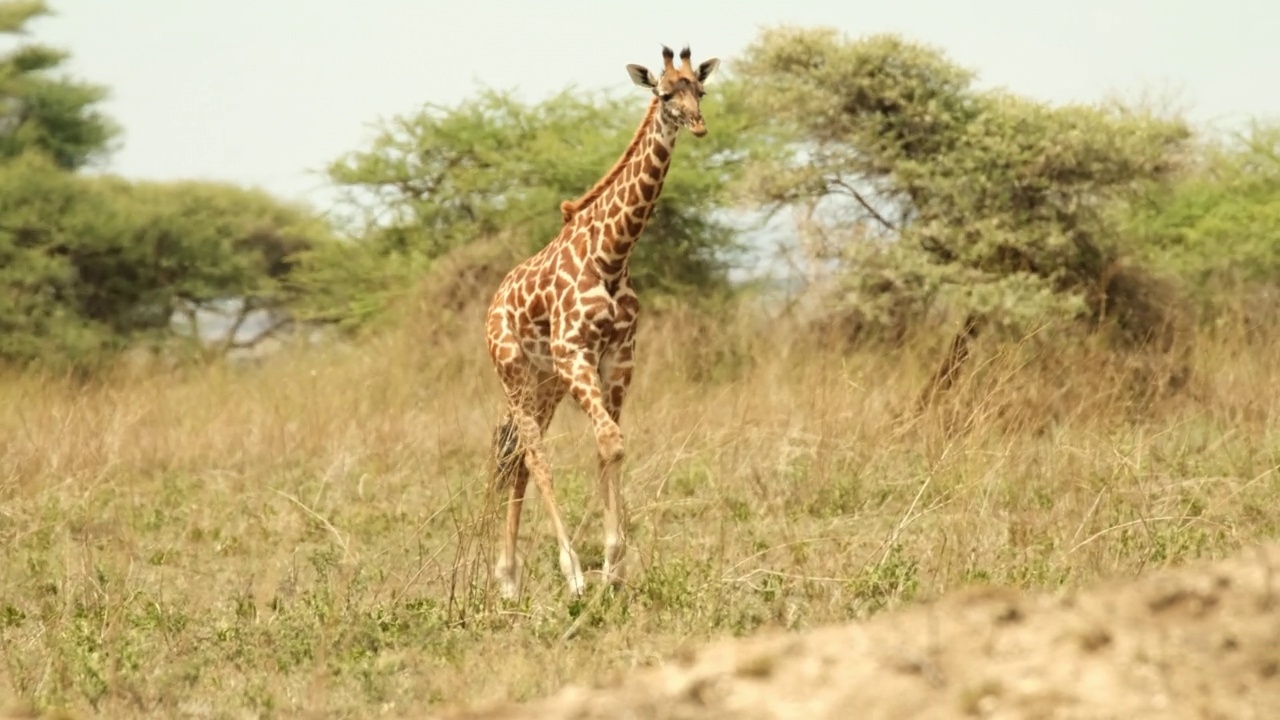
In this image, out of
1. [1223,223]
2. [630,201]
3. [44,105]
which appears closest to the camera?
[630,201]

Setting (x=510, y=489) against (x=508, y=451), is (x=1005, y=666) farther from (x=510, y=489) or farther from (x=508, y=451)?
(x=508, y=451)

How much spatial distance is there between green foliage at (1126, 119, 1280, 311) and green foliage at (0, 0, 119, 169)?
45.8ft

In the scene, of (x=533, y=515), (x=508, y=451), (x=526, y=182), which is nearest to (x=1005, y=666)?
(x=508, y=451)

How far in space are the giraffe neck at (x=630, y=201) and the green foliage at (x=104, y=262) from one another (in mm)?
12074

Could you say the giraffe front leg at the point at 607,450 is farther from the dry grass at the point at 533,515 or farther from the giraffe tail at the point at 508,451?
the giraffe tail at the point at 508,451

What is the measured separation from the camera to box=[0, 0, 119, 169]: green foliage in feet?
80.8

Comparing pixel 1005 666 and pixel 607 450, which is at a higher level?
pixel 1005 666

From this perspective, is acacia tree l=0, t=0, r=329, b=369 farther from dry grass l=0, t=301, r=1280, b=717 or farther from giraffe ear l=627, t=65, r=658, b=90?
giraffe ear l=627, t=65, r=658, b=90

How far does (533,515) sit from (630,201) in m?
2.16

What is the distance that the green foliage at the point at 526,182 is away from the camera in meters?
17.9

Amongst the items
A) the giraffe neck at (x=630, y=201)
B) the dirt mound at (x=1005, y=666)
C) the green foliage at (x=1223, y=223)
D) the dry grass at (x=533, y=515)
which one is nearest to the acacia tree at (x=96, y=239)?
the dry grass at (x=533, y=515)

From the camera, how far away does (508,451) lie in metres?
8.47

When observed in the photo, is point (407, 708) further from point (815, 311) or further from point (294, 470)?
point (815, 311)

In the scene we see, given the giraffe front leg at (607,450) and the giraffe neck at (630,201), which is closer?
the giraffe front leg at (607,450)
